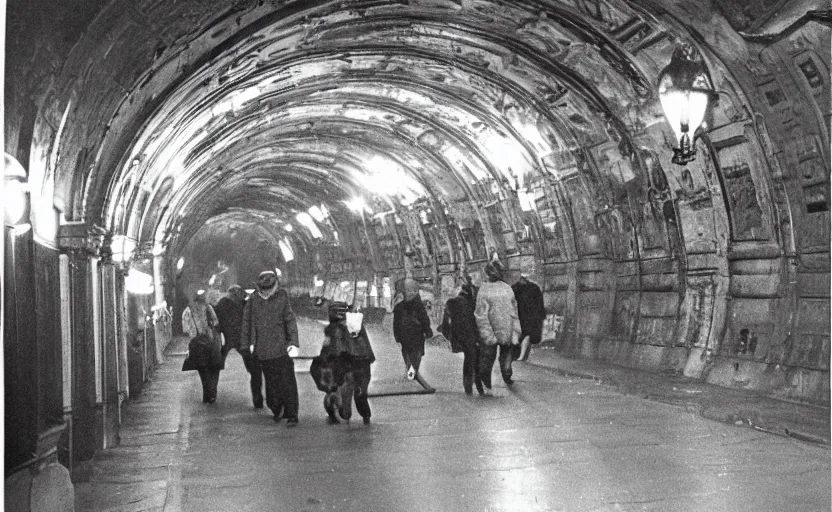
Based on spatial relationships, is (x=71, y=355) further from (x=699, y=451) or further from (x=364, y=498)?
(x=699, y=451)

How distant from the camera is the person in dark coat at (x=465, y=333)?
36.0 feet

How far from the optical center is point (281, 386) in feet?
29.7

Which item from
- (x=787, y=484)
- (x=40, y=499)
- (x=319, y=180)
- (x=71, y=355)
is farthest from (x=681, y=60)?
(x=319, y=180)

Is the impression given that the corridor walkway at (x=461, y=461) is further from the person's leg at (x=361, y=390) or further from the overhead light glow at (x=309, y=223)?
the overhead light glow at (x=309, y=223)

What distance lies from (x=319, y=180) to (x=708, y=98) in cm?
1815

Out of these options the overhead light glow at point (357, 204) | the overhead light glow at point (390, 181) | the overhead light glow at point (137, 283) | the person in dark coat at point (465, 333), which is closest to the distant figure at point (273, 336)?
the person in dark coat at point (465, 333)

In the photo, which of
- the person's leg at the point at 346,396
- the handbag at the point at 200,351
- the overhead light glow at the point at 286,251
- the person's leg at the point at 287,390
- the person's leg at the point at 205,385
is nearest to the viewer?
the person's leg at the point at 346,396

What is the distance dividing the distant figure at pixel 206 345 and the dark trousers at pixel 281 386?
59.7 inches

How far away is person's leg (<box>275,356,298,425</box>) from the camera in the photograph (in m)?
8.96

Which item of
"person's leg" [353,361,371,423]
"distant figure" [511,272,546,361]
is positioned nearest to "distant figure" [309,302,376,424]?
"person's leg" [353,361,371,423]

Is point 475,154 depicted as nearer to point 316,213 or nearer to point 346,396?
point 346,396

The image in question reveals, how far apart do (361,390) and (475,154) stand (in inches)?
354

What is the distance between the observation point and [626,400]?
33.1 feet

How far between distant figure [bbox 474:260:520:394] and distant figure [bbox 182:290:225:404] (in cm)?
322
